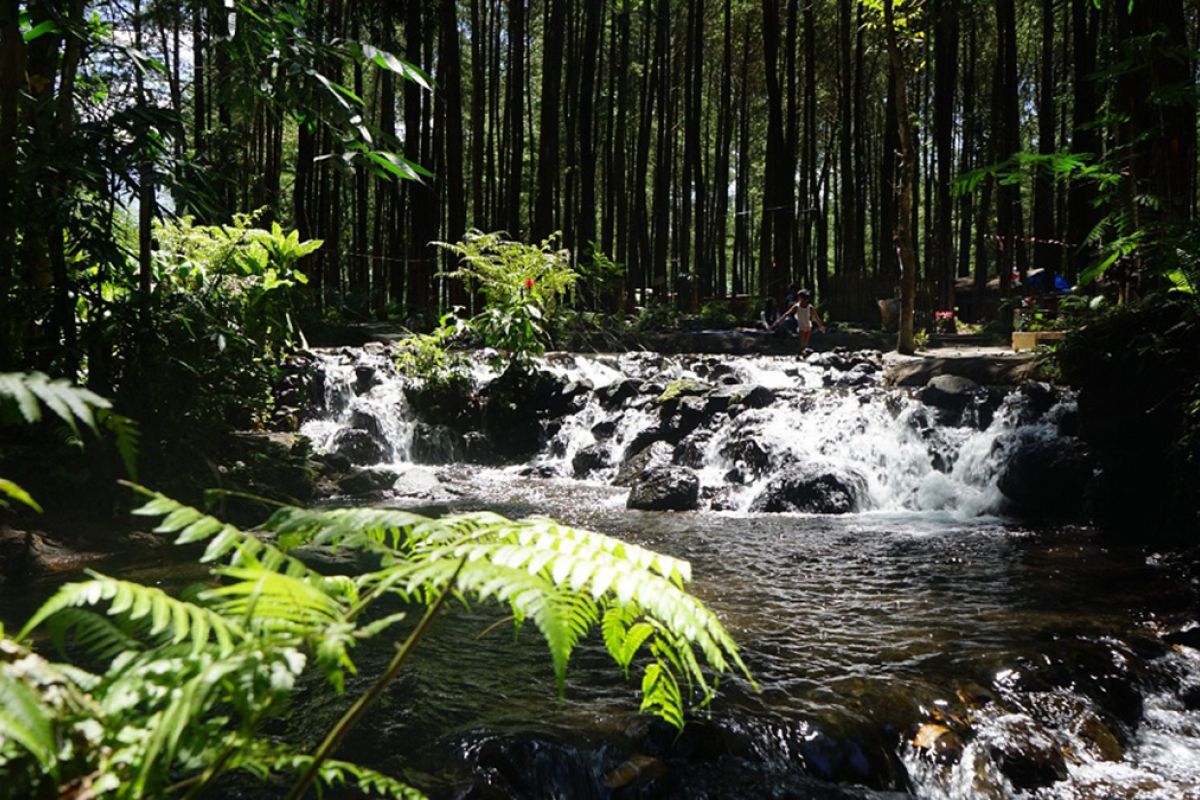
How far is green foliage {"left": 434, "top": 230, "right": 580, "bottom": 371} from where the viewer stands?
41.2 feet

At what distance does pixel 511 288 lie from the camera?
41.6 ft

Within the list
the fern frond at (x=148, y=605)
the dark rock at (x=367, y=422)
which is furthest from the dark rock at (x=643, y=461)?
the fern frond at (x=148, y=605)

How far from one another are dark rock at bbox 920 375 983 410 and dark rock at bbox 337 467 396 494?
23.9 ft

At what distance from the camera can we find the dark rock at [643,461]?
10898mm

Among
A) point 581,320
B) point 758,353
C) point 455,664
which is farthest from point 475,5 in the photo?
point 455,664

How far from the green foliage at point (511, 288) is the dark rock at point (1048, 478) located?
7020 millimetres

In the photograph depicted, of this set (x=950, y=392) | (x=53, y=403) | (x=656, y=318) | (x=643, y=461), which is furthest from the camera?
(x=656, y=318)

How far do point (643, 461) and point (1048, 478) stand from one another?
4.93 meters

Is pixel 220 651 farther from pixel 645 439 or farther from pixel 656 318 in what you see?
pixel 656 318

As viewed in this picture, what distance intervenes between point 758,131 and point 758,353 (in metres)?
18.1

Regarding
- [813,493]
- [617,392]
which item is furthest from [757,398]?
[813,493]

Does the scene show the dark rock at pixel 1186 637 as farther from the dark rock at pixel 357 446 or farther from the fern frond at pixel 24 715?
the dark rock at pixel 357 446

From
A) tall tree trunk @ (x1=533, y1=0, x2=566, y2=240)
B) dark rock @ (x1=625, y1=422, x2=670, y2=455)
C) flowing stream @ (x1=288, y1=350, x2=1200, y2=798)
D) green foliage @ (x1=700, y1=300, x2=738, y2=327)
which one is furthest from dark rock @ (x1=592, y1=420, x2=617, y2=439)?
green foliage @ (x1=700, y1=300, x2=738, y2=327)

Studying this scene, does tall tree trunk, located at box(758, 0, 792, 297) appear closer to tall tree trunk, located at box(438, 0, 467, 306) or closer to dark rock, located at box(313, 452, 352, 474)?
tall tree trunk, located at box(438, 0, 467, 306)
